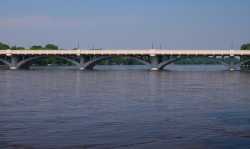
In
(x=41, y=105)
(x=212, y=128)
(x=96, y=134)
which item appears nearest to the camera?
(x=96, y=134)

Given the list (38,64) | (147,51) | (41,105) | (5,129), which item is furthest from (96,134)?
(38,64)

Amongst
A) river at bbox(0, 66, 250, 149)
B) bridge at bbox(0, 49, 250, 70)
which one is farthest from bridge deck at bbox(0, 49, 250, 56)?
river at bbox(0, 66, 250, 149)

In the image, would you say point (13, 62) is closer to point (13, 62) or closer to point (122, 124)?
point (13, 62)

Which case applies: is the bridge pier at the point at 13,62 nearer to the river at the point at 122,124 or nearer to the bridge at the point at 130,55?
the bridge at the point at 130,55

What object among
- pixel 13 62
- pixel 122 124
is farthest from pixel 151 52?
pixel 122 124

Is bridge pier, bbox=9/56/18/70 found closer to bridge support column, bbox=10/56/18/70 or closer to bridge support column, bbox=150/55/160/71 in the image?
bridge support column, bbox=10/56/18/70

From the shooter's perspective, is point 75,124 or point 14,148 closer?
point 14,148

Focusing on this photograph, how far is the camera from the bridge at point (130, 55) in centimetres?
Result: 9425

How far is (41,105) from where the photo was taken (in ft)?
86.4

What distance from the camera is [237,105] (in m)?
27.4

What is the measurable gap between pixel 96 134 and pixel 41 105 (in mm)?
9575

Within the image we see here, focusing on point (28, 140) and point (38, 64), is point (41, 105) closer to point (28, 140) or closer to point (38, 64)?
point (28, 140)

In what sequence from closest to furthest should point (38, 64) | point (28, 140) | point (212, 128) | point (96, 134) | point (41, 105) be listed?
point (28, 140), point (96, 134), point (212, 128), point (41, 105), point (38, 64)

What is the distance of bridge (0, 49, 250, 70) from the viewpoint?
94.2 metres
